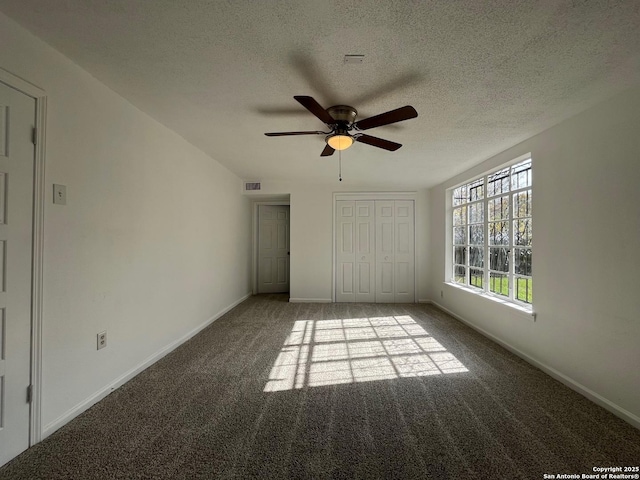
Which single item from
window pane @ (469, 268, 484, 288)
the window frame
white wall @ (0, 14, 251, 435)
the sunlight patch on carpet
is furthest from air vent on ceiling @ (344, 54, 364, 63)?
window pane @ (469, 268, 484, 288)

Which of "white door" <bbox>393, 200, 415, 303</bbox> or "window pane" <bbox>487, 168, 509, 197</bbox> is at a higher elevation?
"window pane" <bbox>487, 168, 509, 197</bbox>

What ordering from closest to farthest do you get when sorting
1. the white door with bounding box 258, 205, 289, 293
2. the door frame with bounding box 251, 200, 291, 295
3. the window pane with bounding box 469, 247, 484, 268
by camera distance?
the window pane with bounding box 469, 247, 484, 268
the door frame with bounding box 251, 200, 291, 295
the white door with bounding box 258, 205, 289, 293

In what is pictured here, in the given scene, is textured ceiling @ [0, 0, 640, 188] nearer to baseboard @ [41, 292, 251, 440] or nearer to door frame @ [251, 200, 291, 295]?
baseboard @ [41, 292, 251, 440]

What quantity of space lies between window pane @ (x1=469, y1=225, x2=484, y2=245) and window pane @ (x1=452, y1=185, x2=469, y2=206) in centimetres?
51

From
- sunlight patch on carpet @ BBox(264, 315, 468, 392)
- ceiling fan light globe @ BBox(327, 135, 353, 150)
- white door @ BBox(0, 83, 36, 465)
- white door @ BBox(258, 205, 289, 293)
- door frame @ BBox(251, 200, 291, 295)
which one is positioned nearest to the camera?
white door @ BBox(0, 83, 36, 465)

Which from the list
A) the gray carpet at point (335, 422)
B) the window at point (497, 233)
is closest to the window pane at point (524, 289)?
the window at point (497, 233)

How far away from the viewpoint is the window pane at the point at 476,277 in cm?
403

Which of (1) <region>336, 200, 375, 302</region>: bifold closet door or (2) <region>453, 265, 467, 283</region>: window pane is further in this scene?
(1) <region>336, 200, 375, 302</region>: bifold closet door

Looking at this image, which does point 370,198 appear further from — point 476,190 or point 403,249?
point 476,190

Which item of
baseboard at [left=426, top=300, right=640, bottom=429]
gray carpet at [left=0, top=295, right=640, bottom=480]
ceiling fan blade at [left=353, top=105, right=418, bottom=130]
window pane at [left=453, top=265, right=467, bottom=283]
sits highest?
ceiling fan blade at [left=353, top=105, right=418, bottom=130]

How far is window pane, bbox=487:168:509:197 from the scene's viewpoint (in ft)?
11.3

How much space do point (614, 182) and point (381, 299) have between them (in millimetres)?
4054

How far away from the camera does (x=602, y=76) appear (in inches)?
71.5

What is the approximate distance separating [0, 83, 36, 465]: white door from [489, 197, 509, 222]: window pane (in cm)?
438
